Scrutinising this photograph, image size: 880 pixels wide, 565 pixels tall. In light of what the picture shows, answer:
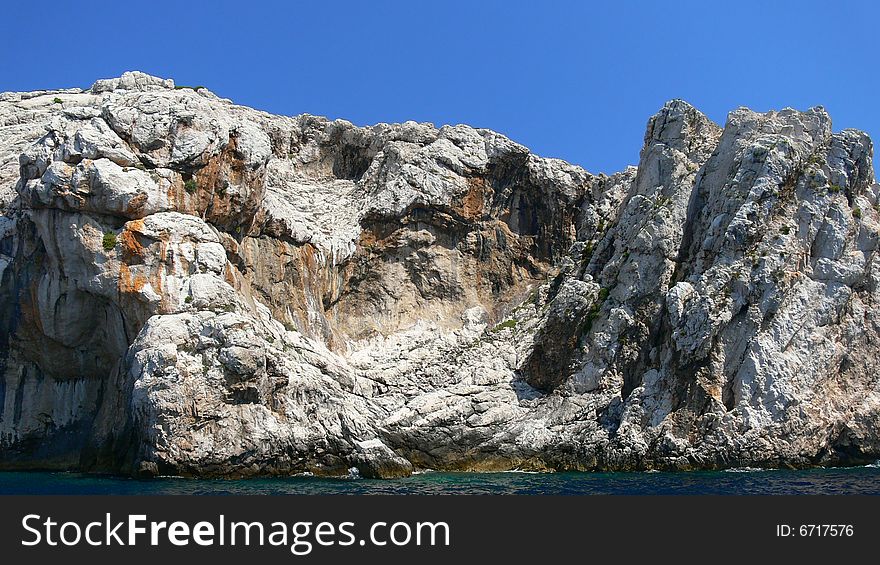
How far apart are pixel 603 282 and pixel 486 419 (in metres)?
9.55

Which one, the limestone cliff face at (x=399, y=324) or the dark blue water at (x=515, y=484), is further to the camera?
the limestone cliff face at (x=399, y=324)

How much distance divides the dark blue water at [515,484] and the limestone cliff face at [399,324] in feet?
6.94

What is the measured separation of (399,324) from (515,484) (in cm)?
1971

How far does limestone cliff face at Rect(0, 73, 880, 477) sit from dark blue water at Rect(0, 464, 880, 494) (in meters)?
2.12

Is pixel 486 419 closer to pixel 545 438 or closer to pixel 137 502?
pixel 545 438

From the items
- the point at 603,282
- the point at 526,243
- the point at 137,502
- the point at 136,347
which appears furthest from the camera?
the point at 526,243

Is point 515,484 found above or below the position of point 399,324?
below

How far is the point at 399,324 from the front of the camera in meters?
53.9

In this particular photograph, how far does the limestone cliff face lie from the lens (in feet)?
131

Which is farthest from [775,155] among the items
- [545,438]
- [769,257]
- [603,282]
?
[545,438]

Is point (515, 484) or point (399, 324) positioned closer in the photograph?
point (515, 484)

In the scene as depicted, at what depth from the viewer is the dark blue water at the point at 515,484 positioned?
3114 centimetres

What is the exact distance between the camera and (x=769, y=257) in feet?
140

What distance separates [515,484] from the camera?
35.6 meters
